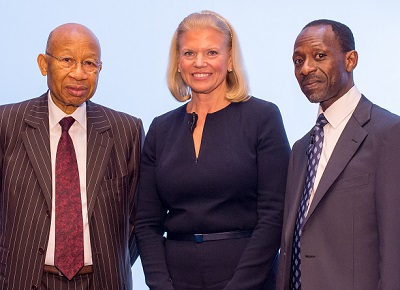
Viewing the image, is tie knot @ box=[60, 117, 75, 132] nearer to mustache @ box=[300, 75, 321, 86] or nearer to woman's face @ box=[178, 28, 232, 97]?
woman's face @ box=[178, 28, 232, 97]

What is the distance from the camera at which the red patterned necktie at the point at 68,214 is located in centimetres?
277

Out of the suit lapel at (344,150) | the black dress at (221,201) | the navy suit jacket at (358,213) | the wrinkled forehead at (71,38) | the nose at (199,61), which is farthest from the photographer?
the wrinkled forehead at (71,38)

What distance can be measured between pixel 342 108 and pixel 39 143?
1091 millimetres

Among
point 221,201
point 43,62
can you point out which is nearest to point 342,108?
point 221,201

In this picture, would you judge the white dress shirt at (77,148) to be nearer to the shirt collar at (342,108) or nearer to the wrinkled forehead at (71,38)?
the wrinkled forehead at (71,38)

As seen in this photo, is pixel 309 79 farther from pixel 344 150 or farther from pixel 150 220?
pixel 150 220

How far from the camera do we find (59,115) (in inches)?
116

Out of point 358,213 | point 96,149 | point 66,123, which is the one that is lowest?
point 358,213

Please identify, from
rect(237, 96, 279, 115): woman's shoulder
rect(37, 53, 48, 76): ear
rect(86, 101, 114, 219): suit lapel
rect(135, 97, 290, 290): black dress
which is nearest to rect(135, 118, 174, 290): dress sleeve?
rect(135, 97, 290, 290): black dress

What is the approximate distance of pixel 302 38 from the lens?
2.70 metres

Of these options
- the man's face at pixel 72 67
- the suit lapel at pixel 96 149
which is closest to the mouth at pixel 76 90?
the man's face at pixel 72 67

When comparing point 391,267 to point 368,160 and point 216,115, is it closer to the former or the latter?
point 368,160

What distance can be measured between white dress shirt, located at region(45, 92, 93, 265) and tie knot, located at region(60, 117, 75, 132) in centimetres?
2

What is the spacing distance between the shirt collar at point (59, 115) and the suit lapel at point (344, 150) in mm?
970
